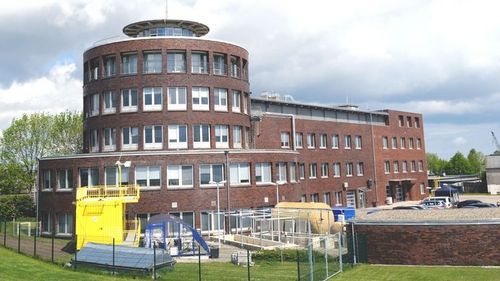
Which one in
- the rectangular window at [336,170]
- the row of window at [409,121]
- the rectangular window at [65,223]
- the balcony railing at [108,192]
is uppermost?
the row of window at [409,121]

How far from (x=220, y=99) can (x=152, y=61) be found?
6614 millimetres

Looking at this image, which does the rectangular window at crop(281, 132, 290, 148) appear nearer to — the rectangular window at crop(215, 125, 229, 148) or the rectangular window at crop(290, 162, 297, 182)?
the rectangular window at crop(290, 162, 297, 182)

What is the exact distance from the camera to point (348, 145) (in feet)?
212

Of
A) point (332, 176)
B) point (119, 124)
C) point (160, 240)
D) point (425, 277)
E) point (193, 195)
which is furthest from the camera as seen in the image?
point (332, 176)

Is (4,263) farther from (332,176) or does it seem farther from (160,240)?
(332,176)

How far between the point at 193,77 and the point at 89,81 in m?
9.82

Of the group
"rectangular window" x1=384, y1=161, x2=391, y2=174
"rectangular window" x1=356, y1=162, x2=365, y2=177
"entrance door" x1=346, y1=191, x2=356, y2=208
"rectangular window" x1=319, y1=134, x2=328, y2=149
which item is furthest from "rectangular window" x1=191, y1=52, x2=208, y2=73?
"rectangular window" x1=384, y1=161, x2=391, y2=174

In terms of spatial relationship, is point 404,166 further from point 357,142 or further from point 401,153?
point 357,142

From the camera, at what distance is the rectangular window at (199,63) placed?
143 feet

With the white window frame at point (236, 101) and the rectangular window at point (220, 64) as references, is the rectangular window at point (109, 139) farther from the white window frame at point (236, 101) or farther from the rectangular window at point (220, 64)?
the white window frame at point (236, 101)

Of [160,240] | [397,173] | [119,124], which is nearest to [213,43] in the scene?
[119,124]

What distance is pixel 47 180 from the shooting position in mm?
41406

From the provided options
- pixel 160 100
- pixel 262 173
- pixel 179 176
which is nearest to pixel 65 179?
pixel 179 176

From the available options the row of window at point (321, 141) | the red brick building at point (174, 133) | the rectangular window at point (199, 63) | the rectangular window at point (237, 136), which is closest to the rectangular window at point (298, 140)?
the row of window at point (321, 141)
